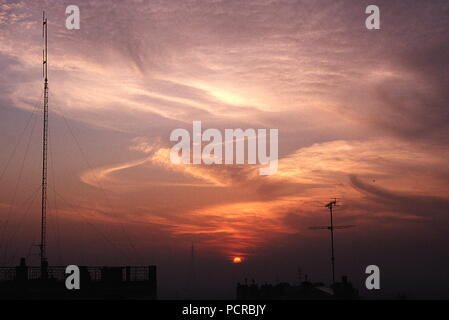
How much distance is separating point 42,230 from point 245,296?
92.8 feet

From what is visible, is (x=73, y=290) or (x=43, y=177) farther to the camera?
(x=43, y=177)

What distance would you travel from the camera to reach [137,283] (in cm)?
5003

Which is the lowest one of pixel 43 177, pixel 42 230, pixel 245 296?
pixel 245 296

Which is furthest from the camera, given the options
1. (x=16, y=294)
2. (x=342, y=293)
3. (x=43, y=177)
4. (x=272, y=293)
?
(x=272, y=293)
